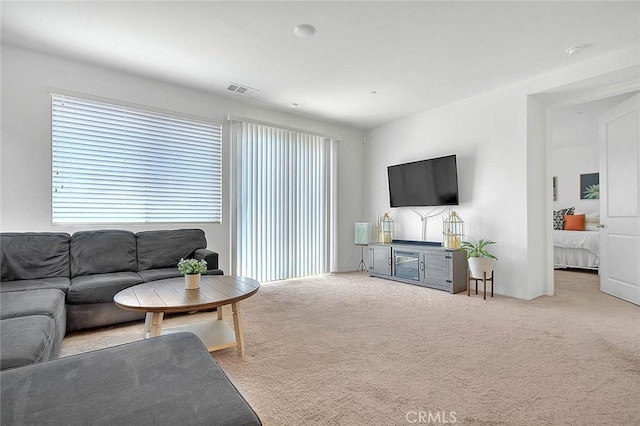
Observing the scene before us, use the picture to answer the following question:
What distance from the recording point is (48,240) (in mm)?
2926

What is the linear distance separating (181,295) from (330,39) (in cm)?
250

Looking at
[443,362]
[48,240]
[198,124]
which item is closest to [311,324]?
[443,362]

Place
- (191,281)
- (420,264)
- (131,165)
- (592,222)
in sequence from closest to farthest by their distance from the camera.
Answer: (191,281)
(131,165)
(420,264)
(592,222)

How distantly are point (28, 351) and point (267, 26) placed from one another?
2685 millimetres

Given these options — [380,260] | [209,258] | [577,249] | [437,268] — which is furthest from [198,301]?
[577,249]

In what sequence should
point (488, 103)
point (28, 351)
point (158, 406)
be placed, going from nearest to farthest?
1. point (158, 406)
2. point (28, 351)
3. point (488, 103)

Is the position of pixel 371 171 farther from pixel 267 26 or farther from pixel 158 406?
pixel 158 406

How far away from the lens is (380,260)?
16.4 ft

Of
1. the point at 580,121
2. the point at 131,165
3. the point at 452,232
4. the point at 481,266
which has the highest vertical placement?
the point at 580,121

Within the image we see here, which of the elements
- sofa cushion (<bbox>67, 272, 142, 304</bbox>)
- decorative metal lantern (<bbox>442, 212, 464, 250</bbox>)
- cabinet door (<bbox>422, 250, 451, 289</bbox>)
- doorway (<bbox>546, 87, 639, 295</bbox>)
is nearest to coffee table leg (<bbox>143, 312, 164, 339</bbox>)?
sofa cushion (<bbox>67, 272, 142, 304</bbox>)

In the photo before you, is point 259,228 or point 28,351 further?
point 259,228

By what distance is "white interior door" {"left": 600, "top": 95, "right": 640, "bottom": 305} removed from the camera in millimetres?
3441

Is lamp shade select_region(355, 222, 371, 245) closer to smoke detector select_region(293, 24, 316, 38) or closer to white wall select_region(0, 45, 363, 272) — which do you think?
white wall select_region(0, 45, 363, 272)

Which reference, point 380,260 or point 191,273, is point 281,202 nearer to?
point 380,260
